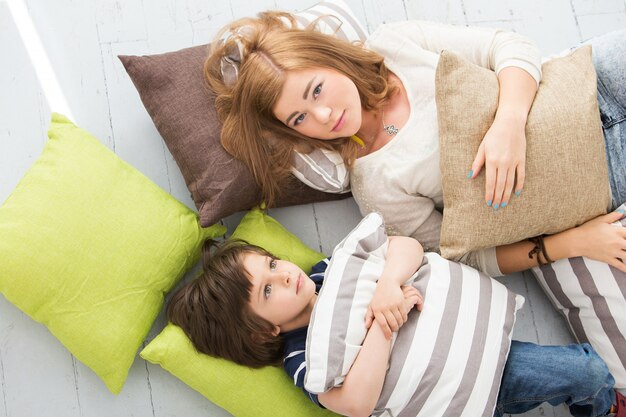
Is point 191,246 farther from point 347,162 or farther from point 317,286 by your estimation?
point 347,162

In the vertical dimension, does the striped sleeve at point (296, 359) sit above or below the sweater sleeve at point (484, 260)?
below

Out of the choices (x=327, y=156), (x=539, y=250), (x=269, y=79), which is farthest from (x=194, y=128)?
(x=539, y=250)

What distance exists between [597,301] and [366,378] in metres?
0.64

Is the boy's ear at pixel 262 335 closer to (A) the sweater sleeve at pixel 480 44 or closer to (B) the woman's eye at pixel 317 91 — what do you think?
(B) the woman's eye at pixel 317 91

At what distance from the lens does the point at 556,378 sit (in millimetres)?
1458

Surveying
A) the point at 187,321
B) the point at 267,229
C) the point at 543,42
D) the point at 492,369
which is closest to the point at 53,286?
the point at 187,321

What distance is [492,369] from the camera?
142cm

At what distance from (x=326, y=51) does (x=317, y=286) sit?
2.03 ft

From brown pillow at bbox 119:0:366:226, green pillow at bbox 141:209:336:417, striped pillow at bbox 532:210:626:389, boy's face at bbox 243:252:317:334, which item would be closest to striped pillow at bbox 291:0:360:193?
brown pillow at bbox 119:0:366:226

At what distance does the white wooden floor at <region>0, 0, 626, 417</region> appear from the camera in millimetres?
1621

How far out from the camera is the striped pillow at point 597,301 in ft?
4.80

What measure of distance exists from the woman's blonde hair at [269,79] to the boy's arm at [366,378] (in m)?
0.48

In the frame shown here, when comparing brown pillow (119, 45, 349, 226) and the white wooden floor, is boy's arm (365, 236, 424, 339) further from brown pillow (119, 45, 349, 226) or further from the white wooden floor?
brown pillow (119, 45, 349, 226)

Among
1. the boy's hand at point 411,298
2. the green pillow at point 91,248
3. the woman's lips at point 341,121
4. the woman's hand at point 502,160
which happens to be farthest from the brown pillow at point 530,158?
the green pillow at point 91,248
